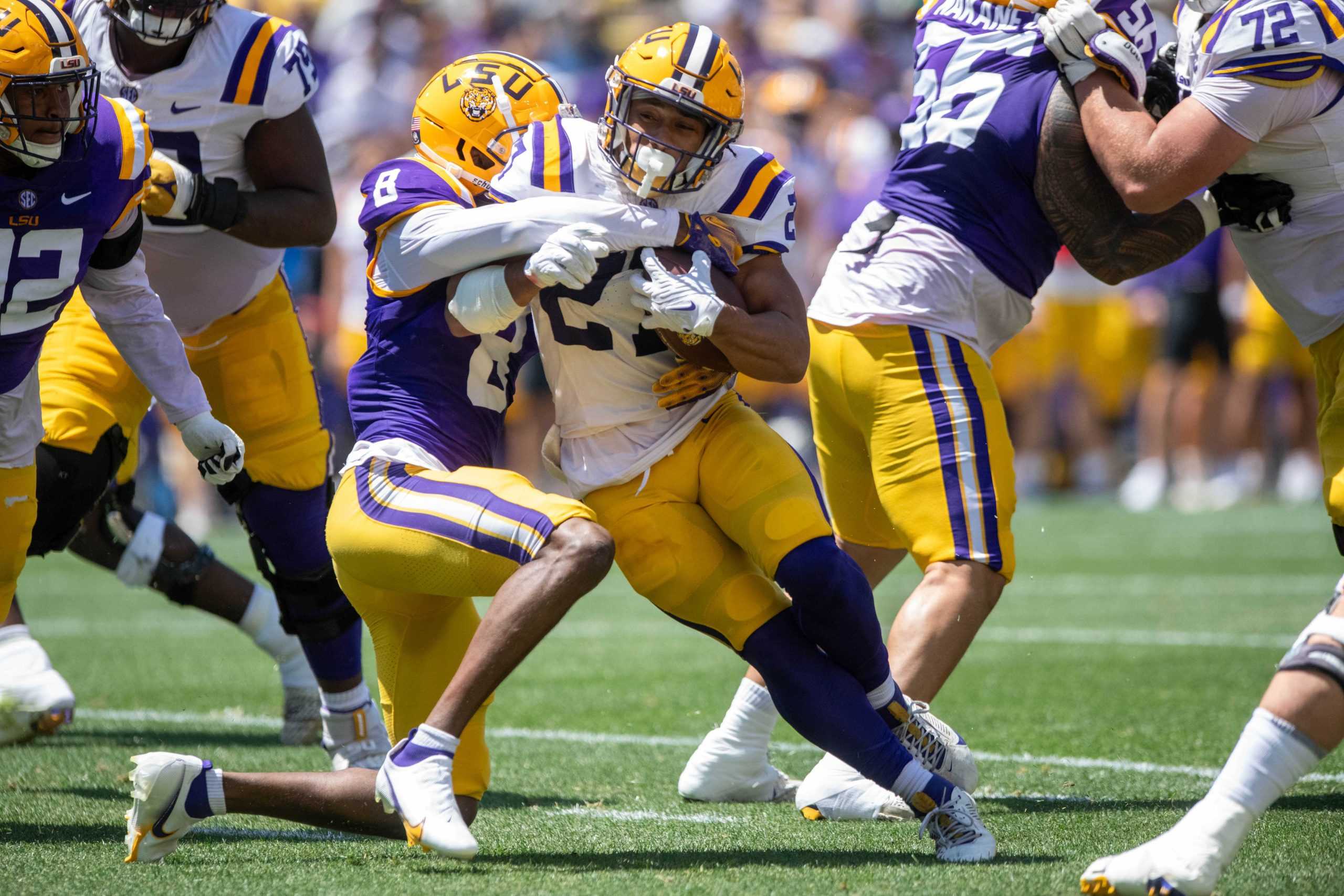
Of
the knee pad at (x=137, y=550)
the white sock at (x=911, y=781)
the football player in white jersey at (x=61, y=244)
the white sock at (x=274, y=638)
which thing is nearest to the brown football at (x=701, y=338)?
the white sock at (x=911, y=781)

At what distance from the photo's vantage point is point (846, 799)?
3631 millimetres

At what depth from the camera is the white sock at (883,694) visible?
11.0ft

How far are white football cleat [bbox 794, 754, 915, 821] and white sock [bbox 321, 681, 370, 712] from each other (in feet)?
4.43

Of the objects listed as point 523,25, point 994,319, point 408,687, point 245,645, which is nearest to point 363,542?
point 408,687

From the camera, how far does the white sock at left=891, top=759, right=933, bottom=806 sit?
125 inches

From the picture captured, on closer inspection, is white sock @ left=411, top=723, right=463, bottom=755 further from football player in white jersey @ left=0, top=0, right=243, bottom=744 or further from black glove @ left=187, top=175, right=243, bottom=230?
black glove @ left=187, top=175, right=243, bottom=230

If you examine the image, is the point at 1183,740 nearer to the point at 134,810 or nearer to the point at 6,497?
the point at 134,810

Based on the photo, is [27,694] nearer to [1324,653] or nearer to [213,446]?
[213,446]

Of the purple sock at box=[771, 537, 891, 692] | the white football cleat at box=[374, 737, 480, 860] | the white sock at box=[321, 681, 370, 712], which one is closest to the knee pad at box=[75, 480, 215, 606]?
the white sock at box=[321, 681, 370, 712]

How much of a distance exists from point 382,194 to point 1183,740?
2.67m

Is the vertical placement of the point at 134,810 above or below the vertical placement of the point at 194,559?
above

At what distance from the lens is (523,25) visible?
14242mm

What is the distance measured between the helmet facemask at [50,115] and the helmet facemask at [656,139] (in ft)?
3.63

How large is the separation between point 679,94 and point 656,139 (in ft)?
0.34
